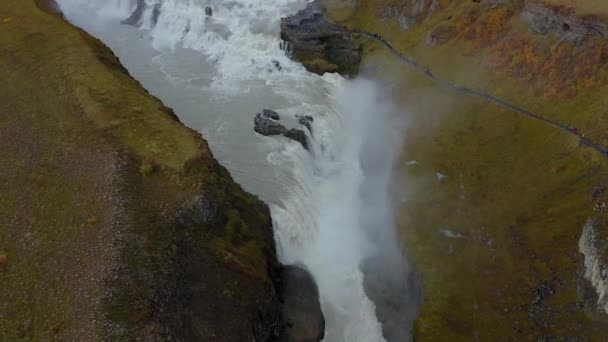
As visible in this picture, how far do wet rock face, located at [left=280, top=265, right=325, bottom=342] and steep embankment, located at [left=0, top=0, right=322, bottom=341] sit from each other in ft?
0.59

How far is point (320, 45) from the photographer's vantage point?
3438 inches

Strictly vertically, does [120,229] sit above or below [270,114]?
above

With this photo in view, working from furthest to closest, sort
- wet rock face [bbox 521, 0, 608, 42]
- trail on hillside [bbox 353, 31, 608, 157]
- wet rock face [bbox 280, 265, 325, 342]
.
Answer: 1. wet rock face [bbox 521, 0, 608, 42]
2. trail on hillside [bbox 353, 31, 608, 157]
3. wet rock face [bbox 280, 265, 325, 342]

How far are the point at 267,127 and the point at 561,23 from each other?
45763 mm

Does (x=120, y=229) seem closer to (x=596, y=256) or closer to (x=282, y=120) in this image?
(x=282, y=120)

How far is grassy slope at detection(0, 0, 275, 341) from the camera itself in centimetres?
2897

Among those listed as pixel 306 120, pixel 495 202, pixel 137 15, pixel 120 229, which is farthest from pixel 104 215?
pixel 137 15

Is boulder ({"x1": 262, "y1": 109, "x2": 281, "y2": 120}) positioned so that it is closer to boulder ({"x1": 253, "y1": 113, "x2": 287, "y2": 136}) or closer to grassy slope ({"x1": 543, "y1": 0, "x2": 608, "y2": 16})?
boulder ({"x1": 253, "y1": 113, "x2": 287, "y2": 136})

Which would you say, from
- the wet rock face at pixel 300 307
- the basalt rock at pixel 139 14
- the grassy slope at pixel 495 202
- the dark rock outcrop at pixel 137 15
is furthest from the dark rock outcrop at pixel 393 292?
the dark rock outcrop at pixel 137 15

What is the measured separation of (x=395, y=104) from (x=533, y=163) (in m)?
24.5

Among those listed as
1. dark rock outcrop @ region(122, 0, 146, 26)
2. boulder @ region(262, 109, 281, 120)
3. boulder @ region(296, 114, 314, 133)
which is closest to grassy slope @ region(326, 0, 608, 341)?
boulder @ region(296, 114, 314, 133)

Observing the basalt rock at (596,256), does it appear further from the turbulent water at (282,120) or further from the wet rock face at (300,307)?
the wet rock face at (300,307)

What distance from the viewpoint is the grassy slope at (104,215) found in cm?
2897

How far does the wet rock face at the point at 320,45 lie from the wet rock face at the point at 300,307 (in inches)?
1872
